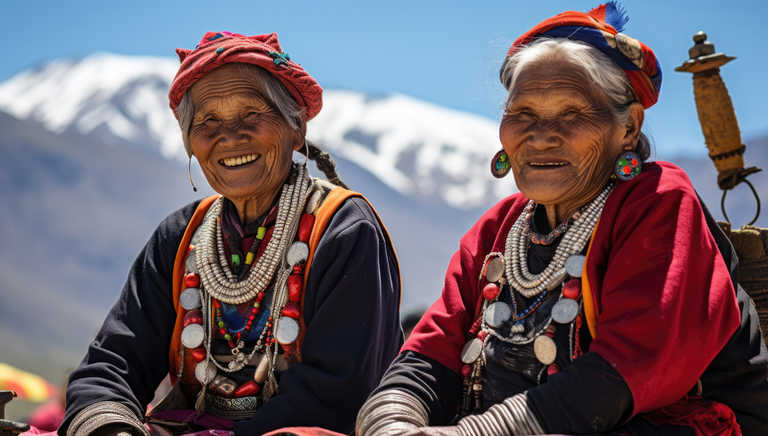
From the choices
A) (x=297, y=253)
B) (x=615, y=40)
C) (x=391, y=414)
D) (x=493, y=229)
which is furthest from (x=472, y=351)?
(x=615, y=40)

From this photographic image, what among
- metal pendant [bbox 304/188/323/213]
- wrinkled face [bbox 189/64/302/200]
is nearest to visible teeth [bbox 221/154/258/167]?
wrinkled face [bbox 189/64/302/200]

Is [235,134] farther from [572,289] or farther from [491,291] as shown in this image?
[572,289]

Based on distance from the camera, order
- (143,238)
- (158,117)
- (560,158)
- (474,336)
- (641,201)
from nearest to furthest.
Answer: (641,201)
(560,158)
(474,336)
(143,238)
(158,117)

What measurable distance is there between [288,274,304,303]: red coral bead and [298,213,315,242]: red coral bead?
18 cm

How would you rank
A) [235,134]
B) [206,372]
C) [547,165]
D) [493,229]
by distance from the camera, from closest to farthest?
[547,165] < [493,229] < [206,372] < [235,134]

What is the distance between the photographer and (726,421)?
2.56 meters

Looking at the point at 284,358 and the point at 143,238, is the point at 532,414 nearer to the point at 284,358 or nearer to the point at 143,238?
the point at 284,358

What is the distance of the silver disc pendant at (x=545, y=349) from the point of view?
8.82ft

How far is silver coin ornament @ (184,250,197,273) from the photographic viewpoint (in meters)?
3.73

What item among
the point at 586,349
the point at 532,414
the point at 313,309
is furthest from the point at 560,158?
the point at 313,309

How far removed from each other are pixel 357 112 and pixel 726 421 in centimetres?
5486

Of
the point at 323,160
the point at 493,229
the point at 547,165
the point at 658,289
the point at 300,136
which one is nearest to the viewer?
the point at 658,289

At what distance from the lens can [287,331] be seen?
3.39 m

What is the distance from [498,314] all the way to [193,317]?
143 cm
